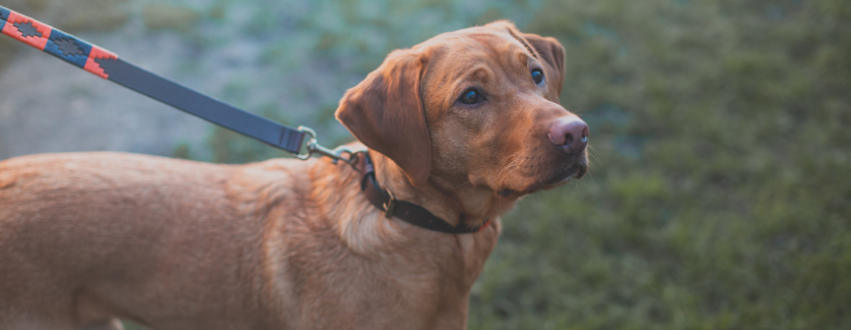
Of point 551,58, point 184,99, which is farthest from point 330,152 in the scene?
point 551,58

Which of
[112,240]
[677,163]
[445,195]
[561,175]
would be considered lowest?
[112,240]

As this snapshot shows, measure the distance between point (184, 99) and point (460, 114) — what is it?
1.28m

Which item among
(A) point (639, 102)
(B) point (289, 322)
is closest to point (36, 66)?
(B) point (289, 322)

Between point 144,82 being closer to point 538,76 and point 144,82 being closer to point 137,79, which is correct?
point 137,79

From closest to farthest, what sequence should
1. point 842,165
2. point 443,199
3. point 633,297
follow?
1. point 443,199
2. point 633,297
3. point 842,165

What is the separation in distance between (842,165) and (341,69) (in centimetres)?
515

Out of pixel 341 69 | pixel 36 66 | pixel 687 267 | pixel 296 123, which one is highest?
pixel 687 267

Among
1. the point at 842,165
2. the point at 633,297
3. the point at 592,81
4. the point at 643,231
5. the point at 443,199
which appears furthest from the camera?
the point at 592,81

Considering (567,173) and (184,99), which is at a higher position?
(567,173)

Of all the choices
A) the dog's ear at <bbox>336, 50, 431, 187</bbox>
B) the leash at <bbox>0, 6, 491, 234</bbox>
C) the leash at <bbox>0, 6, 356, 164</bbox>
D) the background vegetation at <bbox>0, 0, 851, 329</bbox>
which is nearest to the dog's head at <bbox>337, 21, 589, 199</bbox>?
the dog's ear at <bbox>336, 50, 431, 187</bbox>

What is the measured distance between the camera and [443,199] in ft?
7.25

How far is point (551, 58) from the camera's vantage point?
8.78ft

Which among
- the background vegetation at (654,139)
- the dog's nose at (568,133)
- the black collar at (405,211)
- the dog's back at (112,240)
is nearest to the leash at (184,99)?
the black collar at (405,211)

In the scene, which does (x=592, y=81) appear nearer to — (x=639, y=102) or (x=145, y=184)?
(x=639, y=102)
